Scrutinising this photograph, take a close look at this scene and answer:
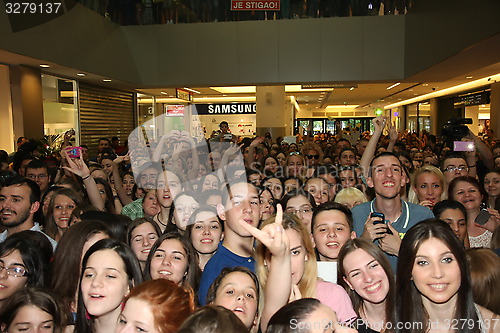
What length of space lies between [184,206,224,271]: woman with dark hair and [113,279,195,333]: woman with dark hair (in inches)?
58.5

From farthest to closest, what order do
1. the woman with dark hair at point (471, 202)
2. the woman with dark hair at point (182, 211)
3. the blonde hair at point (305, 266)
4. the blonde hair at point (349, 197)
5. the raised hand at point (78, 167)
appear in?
the raised hand at point (78, 167) → the blonde hair at point (349, 197) → the woman with dark hair at point (471, 202) → the woman with dark hair at point (182, 211) → the blonde hair at point (305, 266)

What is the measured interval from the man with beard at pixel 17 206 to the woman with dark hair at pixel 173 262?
59.6 inches

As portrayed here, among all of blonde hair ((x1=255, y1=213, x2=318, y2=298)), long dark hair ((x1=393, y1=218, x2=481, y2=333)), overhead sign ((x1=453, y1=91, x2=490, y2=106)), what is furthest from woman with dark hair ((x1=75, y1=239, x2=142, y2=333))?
overhead sign ((x1=453, y1=91, x2=490, y2=106))

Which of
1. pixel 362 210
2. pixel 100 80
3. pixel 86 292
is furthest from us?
pixel 100 80

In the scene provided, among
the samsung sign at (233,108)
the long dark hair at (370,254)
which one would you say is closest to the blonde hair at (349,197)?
the long dark hair at (370,254)

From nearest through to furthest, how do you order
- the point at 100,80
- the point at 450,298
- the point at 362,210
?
the point at 450,298, the point at 362,210, the point at 100,80

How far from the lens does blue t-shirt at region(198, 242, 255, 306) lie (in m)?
3.16

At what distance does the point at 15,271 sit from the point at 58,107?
10041 millimetres

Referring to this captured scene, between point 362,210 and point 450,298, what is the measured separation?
5.66 feet

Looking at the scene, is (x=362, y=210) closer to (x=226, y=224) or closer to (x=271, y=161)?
(x=226, y=224)

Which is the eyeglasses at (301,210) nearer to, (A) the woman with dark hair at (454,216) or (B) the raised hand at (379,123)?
(A) the woman with dark hair at (454,216)

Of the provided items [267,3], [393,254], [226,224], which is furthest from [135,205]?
[267,3]

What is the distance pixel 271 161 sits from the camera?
314 inches

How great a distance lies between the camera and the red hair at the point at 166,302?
2131 millimetres
